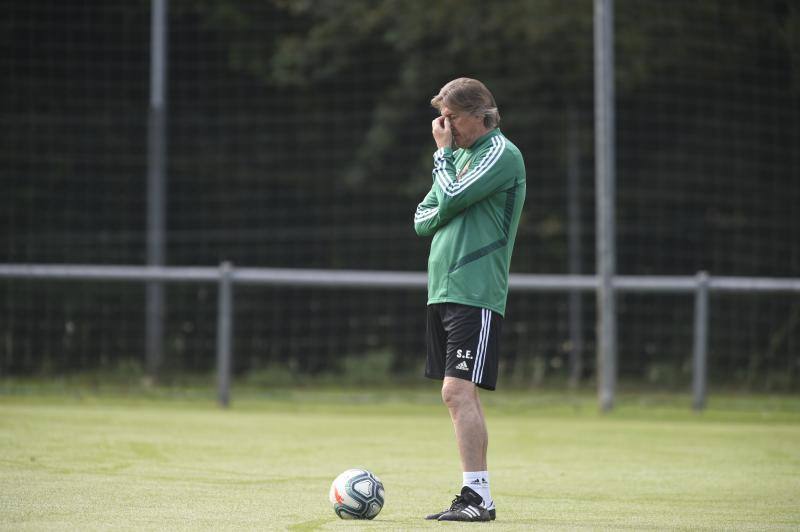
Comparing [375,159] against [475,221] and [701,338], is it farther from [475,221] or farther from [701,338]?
[475,221]

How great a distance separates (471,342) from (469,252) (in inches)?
13.9

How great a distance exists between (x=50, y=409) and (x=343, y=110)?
7.12m

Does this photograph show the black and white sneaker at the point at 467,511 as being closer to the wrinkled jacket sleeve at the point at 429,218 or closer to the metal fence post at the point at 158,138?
the wrinkled jacket sleeve at the point at 429,218

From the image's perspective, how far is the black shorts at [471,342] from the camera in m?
4.75

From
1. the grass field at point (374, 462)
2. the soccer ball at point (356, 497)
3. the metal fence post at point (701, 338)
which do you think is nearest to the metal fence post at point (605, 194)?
the grass field at point (374, 462)

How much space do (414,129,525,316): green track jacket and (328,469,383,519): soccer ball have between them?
0.78 m

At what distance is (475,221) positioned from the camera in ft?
15.9

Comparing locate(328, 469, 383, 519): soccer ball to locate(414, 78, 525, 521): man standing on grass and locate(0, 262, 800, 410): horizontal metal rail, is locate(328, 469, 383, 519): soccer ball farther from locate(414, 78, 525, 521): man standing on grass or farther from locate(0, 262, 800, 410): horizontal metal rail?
locate(0, 262, 800, 410): horizontal metal rail

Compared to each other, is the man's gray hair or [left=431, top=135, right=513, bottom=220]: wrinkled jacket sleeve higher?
the man's gray hair

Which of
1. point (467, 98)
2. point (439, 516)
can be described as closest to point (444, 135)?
point (467, 98)

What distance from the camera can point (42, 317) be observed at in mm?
13008

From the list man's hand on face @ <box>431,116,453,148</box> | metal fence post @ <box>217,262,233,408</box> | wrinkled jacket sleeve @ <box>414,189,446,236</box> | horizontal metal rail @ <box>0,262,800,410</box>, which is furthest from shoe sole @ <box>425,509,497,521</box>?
metal fence post @ <box>217,262,233,408</box>

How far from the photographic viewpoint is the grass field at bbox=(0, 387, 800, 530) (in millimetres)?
4672

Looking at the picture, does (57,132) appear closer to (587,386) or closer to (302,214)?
(302,214)
